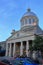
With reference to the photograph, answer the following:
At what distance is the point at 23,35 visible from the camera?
186 ft

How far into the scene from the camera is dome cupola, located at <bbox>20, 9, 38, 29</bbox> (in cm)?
6294

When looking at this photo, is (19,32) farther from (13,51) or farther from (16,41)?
(13,51)

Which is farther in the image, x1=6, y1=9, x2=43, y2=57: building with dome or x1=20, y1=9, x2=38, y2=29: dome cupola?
x1=20, y1=9, x2=38, y2=29: dome cupola

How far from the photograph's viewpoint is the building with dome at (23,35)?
5612 cm

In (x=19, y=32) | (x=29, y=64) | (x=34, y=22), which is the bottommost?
(x=29, y=64)

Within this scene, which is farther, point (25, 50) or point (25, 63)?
point (25, 50)

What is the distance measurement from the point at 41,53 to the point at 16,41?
13.8 meters

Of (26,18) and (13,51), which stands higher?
(26,18)

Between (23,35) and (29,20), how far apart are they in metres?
9.04

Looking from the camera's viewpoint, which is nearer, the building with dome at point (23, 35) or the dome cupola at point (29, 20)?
the building with dome at point (23, 35)

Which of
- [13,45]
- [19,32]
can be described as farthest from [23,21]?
[13,45]

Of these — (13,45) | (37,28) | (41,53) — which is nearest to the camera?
(41,53)

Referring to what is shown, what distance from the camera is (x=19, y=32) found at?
59.7 meters

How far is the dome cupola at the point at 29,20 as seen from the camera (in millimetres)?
62938
